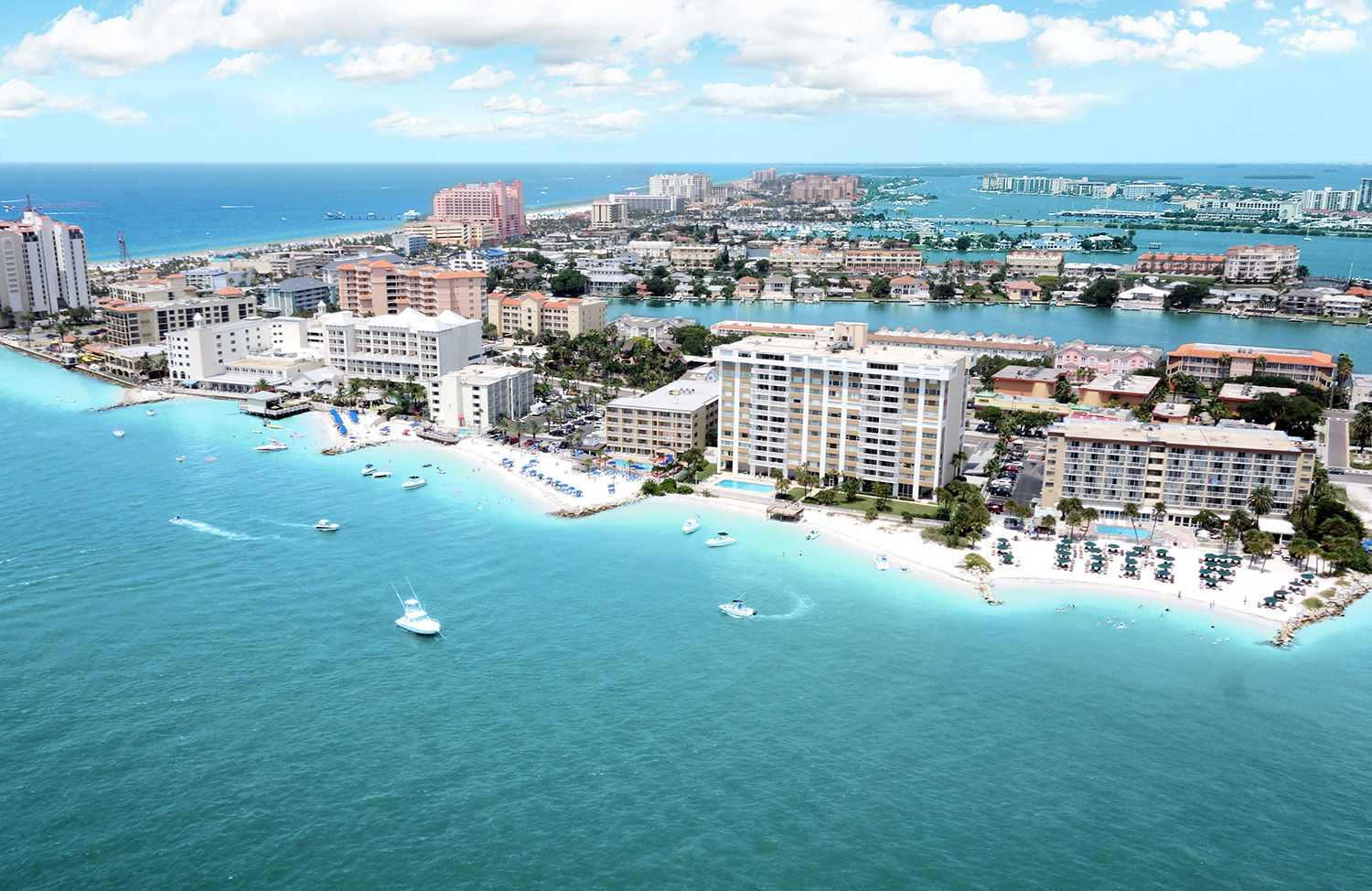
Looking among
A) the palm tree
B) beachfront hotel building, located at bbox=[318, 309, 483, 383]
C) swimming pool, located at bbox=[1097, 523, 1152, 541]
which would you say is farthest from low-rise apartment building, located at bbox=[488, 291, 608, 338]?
the palm tree

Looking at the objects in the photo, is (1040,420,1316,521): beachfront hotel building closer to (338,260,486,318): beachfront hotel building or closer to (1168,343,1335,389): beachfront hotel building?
(1168,343,1335,389): beachfront hotel building

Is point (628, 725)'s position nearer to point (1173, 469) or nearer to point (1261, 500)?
point (1173, 469)

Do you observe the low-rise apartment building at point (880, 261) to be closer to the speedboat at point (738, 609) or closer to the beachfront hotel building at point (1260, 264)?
the beachfront hotel building at point (1260, 264)

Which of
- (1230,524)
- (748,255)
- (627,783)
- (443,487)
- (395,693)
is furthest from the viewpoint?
(748,255)

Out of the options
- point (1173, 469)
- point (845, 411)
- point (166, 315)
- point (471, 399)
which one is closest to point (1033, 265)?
point (1173, 469)

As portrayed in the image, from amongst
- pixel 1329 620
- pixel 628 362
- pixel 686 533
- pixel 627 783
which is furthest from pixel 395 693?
pixel 628 362

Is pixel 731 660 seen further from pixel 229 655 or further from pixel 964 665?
pixel 229 655
